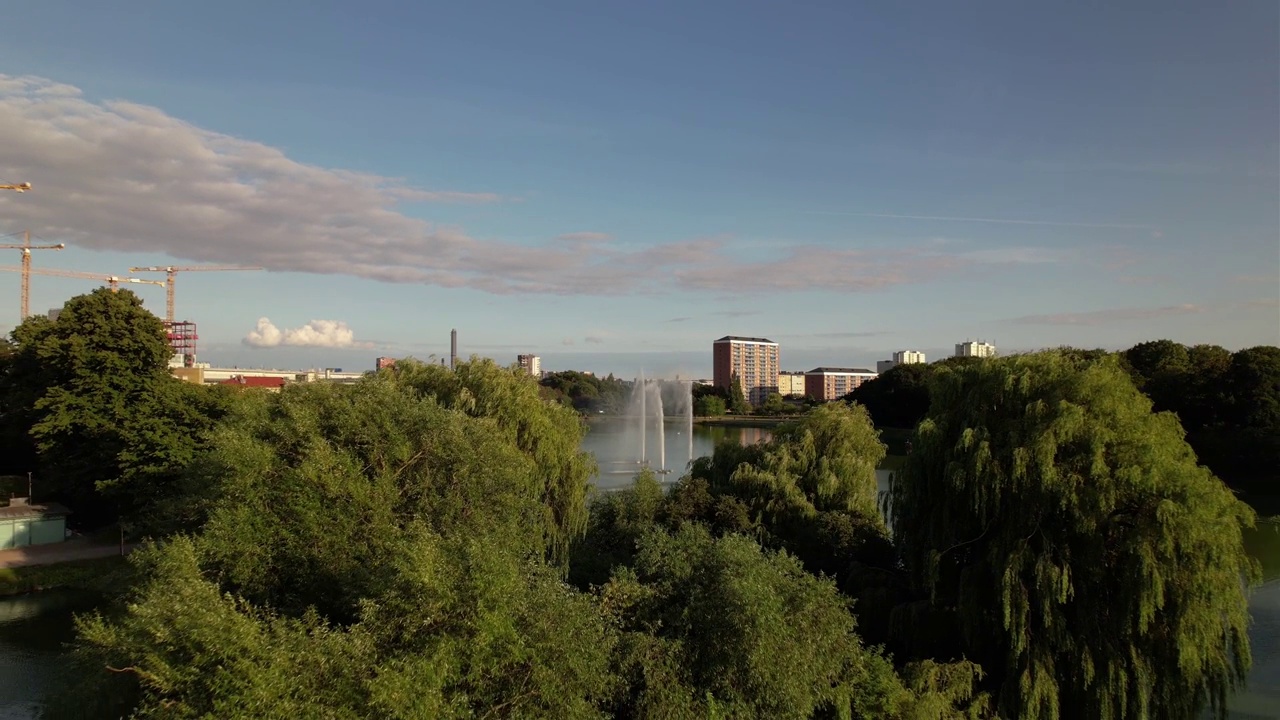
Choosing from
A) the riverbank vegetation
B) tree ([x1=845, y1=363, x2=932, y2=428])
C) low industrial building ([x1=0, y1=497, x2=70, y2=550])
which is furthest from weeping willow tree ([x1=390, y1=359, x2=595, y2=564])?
tree ([x1=845, y1=363, x2=932, y2=428])

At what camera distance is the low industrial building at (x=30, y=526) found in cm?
2755

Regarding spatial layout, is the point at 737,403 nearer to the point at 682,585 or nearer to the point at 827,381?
the point at 827,381

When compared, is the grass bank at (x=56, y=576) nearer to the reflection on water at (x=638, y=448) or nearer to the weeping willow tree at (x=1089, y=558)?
the reflection on water at (x=638, y=448)

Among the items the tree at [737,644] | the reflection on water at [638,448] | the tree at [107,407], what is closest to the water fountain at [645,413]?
the reflection on water at [638,448]

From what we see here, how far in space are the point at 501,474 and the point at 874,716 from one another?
24.0 feet

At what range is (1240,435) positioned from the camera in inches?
1650

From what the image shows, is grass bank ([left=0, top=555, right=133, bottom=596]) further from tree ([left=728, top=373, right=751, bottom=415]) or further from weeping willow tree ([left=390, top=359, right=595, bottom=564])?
tree ([left=728, top=373, right=751, bottom=415])

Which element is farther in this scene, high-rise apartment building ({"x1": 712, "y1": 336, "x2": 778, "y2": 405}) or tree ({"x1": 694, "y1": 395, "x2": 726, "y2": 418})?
high-rise apartment building ({"x1": 712, "y1": 336, "x2": 778, "y2": 405})

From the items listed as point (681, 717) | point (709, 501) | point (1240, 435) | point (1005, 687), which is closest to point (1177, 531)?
point (1005, 687)

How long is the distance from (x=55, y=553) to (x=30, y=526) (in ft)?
6.98

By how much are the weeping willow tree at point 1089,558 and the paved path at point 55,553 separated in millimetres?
24953

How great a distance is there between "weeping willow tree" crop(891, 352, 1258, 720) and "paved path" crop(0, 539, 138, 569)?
25.0 metres

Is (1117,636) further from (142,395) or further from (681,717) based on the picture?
(142,395)

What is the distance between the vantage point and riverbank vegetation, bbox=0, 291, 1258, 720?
9.02 metres
